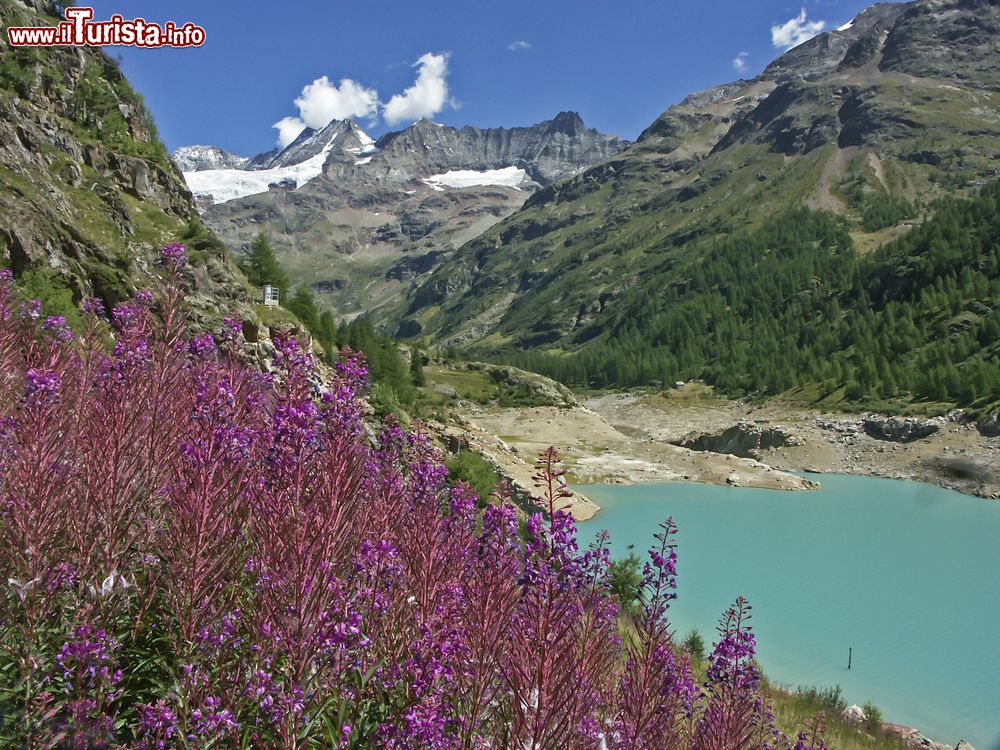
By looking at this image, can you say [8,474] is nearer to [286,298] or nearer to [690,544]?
[690,544]

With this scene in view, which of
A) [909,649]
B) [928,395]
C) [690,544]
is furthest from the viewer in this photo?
[928,395]

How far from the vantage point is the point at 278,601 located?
3.42m

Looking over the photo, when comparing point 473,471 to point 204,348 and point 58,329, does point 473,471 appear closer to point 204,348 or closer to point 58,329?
point 58,329

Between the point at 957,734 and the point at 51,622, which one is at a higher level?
the point at 51,622

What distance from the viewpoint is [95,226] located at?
3125cm

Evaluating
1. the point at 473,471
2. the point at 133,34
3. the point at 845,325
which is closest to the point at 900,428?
the point at 845,325

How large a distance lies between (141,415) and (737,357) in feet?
488

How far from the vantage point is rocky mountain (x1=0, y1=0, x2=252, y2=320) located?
24.1 metres

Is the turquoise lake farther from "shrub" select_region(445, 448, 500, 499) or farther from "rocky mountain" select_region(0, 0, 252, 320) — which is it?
"rocky mountain" select_region(0, 0, 252, 320)

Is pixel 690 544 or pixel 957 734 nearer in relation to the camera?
pixel 957 734

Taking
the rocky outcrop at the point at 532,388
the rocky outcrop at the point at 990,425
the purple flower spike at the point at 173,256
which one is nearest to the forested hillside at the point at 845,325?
the rocky outcrop at the point at 990,425

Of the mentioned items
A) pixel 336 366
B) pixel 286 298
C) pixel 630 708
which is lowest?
pixel 630 708

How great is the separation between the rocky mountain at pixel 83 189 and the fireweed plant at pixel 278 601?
1850cm

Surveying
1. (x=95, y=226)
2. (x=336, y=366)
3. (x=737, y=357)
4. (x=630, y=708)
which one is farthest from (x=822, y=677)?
(x=737, y=357)
